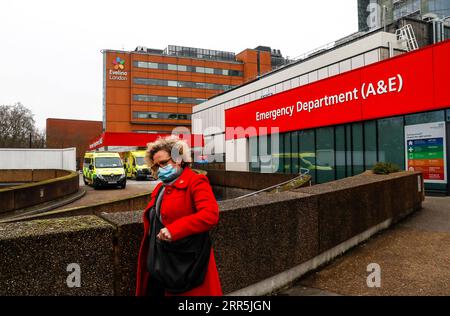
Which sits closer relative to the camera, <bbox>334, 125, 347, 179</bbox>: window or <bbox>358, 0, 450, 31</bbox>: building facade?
<bbox>334, 125, 347, 179</bbox>: window

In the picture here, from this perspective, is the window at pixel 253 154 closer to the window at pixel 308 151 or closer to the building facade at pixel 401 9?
the window at pixel 308 151

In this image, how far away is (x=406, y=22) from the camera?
2539 cm

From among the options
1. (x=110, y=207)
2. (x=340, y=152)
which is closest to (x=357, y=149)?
(x=340, y=152)

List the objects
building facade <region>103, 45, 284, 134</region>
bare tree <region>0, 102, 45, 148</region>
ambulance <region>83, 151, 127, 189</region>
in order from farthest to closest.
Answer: building facade <region>103, 45, 284, 134</region> < bare tree <region>0, 102, 45, 148</region> < ambulance <region>83, 151, 127, 189</region>

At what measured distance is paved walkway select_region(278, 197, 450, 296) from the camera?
440cm

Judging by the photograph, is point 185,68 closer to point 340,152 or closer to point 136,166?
point 136,166

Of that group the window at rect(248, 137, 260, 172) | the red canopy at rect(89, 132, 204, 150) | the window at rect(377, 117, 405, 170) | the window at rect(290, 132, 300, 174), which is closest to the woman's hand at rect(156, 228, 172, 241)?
the window at rect(377, 117, 405, 170)

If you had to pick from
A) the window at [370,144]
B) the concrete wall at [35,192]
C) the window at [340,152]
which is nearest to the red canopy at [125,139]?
the concrete wall at [35,192]

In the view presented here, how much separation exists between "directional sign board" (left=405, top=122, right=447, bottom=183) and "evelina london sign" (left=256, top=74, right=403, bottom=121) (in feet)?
7.17

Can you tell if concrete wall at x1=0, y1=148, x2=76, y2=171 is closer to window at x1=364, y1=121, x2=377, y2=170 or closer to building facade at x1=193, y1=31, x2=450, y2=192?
building facade at x1=193, y1=31, x2=450, y2=192

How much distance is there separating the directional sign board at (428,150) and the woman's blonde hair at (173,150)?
14.4 metres

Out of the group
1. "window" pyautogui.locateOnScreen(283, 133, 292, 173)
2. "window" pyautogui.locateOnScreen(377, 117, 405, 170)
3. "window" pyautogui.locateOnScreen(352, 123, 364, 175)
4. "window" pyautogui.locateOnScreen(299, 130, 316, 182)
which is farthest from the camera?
"window" pyautogui.locateOnScreen(283, 133, 292, 173)
